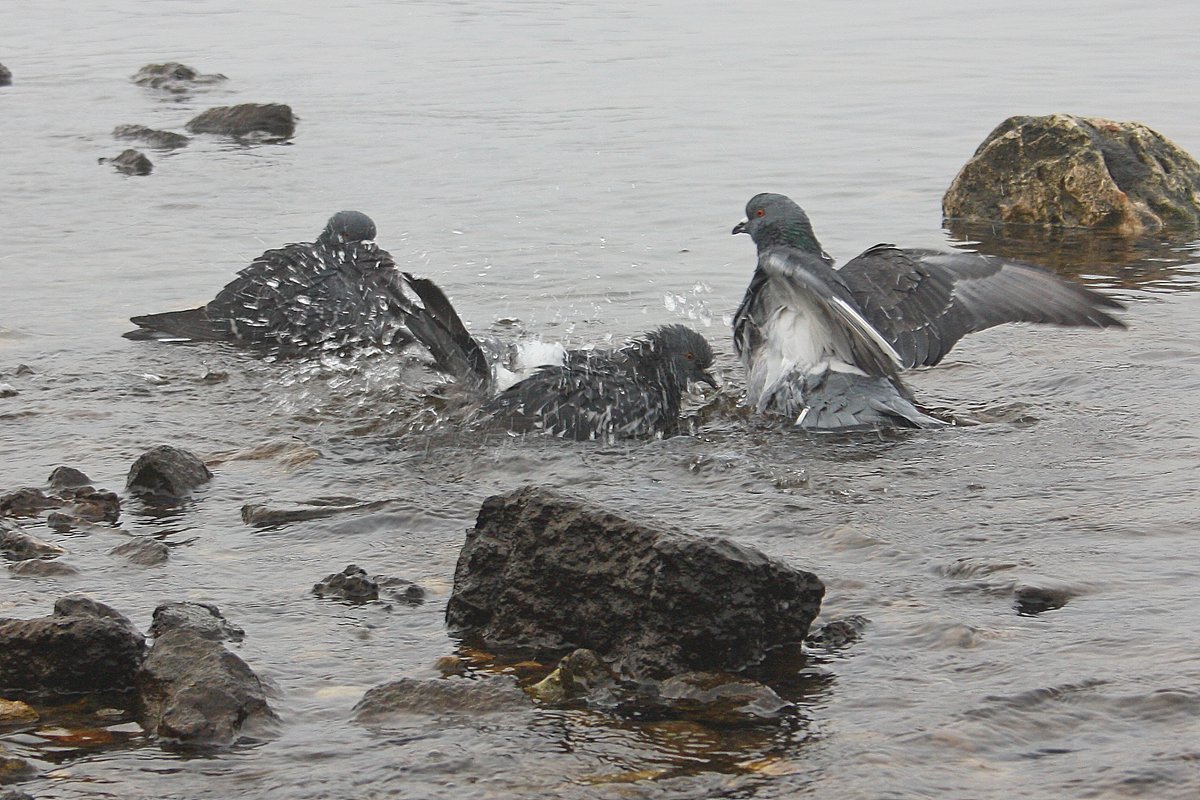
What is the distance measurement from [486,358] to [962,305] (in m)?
2.39

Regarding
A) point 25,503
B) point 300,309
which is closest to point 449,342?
point 300,309

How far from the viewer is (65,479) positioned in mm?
5816

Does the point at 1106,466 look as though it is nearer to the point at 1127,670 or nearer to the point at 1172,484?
the point at 1172,484

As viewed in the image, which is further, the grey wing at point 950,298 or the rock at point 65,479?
the grey wing at point 950,298

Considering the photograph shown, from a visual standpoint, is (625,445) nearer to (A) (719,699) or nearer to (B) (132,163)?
(A) (719,699)

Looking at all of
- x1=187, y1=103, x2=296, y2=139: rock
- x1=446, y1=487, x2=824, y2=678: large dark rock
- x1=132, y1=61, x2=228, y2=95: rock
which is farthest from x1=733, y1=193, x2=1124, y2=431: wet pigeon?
x1=132, y1=61, x2=228, y2=95: rock

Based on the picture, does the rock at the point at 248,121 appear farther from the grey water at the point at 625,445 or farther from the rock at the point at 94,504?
the rock at the point at 94,504

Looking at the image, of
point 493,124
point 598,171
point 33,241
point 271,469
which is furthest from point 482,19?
point 271,469

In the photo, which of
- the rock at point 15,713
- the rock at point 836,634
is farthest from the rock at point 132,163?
the rock at point 836,634

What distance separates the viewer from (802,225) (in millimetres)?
8039

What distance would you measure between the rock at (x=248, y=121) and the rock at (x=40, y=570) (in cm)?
1079

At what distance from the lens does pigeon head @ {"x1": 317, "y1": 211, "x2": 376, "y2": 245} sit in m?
9.04

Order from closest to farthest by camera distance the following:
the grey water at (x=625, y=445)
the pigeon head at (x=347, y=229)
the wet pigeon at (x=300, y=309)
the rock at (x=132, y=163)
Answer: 1. the grey water at (x=625, y=445)
2. the wet pigeon at (x=300, y=309)
3. the pigeon head at (x=347, y=229)
4. the rock at (x=132, y=163)

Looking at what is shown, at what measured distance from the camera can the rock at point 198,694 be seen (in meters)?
3.82
